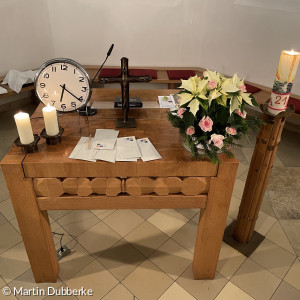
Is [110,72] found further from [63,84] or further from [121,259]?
[121,259]

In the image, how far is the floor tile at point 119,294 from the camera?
1885 millimetres

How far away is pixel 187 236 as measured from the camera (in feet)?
7.72

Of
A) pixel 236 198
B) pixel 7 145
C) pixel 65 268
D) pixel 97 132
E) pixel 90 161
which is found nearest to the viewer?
pixel 90 161

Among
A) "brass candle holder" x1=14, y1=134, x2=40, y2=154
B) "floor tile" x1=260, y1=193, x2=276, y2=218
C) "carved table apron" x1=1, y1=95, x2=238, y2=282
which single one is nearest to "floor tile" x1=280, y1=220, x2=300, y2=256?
"floor tile" x1=260, y1=193, x2=276, y2=218

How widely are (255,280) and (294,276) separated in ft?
0.96

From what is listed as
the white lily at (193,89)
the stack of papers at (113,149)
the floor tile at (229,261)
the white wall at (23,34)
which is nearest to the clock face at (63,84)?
the stack of papers at (113,149)

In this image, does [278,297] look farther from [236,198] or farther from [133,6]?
[133,6]

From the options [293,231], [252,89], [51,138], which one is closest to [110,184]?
[51,138]

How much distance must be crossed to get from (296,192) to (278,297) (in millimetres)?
1264

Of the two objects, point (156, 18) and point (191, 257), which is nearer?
point (191, 257)

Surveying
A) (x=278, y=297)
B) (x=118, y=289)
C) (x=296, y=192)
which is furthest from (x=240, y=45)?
(x=118, y=289)

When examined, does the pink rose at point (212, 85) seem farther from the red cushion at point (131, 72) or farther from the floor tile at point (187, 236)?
the red cushion at point (131, 72)

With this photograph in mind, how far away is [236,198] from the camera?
9.13 ft

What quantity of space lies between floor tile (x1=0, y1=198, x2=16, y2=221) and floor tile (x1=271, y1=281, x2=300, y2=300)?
7.05ft
